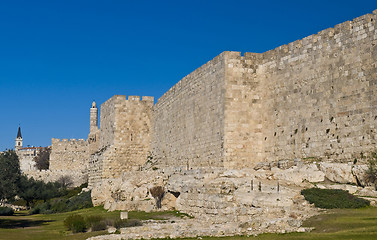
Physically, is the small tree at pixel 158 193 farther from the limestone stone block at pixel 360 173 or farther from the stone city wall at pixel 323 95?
the limestone stone block at pixel 360 173

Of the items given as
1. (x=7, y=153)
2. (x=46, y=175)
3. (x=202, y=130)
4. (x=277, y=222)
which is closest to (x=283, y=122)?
(x=202, y=130)

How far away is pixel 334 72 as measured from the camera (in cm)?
A: 1625

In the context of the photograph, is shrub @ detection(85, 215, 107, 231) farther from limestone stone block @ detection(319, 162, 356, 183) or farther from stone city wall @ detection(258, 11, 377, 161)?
stone city wall @ detection(258, 11, 377, 161)

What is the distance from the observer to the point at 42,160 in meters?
65.6

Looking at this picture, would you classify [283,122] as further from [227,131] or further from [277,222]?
[277,222]

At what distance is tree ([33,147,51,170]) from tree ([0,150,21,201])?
3457 cm

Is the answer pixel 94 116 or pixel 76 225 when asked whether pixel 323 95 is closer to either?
pixel 76 225

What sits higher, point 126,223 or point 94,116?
point 94,116

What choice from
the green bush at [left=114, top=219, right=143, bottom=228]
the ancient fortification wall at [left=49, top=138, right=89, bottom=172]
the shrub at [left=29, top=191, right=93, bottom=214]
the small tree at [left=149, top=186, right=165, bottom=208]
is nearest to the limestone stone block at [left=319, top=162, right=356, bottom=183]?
the green bush at [left=114, top=219, right=143, bottom=228]

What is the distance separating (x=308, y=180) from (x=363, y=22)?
532cm

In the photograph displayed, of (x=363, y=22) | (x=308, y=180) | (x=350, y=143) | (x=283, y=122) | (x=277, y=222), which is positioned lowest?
(x=277, y=222)

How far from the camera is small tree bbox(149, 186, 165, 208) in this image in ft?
63.1

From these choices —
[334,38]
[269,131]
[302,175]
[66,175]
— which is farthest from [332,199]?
[66,175]

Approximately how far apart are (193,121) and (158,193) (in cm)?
518
